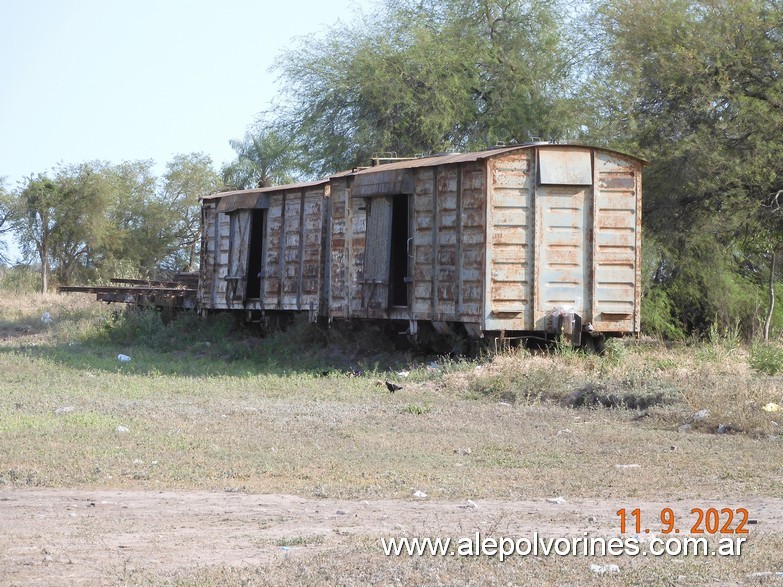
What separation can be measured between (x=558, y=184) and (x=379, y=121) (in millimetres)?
14014

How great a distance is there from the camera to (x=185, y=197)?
5184 cm

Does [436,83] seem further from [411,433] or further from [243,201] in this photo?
[411,433]

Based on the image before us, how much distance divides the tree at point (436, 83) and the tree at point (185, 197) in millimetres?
18893

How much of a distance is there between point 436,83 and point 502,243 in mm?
14413

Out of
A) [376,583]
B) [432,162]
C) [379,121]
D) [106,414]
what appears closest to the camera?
[376,583]

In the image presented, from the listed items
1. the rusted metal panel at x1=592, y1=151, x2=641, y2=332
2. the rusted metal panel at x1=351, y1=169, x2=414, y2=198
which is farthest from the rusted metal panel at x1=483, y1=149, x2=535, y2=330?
the rusted metal panel at x1=351, y1=169, x2=414, y2=198

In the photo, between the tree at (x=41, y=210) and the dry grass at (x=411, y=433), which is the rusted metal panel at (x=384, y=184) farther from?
the tree at (x=41, y=210)

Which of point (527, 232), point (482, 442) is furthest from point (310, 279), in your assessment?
point (482, 442)

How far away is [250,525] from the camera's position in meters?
6.66

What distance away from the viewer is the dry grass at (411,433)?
19.9ft

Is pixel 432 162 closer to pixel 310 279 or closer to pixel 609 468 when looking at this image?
pixel 310 279

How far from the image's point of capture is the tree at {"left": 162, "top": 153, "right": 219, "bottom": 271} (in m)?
50.8

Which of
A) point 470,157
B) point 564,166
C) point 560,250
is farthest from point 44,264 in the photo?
point 564,166

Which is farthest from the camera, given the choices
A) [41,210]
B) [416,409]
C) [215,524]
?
[41,210]
